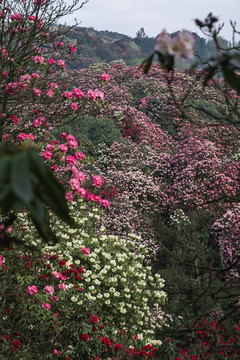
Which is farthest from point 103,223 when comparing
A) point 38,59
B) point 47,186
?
point 47,186

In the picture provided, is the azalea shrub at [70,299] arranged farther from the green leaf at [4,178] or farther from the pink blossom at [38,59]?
the green leaf at [4,178]

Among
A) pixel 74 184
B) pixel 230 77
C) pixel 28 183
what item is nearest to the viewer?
pixel 28 183

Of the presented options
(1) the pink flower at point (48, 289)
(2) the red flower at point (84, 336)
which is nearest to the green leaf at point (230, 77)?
(1) the pink flower at point (48, 289)

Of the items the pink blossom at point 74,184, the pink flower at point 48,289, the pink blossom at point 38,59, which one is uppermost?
the pink blossom at point 38,59

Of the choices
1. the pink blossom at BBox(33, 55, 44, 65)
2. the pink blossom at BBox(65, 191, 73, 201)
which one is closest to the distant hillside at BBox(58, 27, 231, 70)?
the pink blossom at BBox(33, 55, 44, 65)

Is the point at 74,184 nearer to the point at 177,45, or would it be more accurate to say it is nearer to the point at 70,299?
the point at 70,299

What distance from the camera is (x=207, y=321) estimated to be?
22.4 ft

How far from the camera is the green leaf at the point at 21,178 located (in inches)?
19.8

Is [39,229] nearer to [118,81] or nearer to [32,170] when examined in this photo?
[32,170]

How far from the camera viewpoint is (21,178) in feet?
1.74

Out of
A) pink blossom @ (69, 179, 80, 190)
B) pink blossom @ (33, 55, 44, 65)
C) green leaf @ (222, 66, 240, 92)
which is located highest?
pink blossom @ (33, 55, 44, 65)

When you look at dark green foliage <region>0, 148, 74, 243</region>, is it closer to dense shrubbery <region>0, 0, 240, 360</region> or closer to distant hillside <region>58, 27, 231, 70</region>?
dense shrubbery <region>0, 0, 240, 360</region>

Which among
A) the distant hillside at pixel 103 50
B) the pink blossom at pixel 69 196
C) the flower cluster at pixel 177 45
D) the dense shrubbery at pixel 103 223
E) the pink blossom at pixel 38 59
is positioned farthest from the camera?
the distant hillside at pixel 103 50

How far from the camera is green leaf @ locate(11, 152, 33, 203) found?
1.65 feet
